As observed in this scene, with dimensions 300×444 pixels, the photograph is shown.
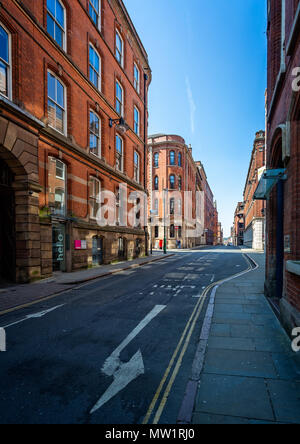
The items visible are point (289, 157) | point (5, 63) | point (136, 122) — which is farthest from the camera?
point (136, 122)

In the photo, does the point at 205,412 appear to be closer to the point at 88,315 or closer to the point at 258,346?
the point at 258,346

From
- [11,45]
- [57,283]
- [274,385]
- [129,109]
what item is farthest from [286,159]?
[129,109]

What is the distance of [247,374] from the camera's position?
3768mm

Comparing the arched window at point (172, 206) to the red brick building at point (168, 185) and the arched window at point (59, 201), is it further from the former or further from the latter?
the arched window at point (59, 201)

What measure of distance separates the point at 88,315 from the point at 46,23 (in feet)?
47.9

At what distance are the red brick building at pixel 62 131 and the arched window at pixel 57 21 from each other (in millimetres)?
55

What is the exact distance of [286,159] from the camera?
563 centimetres

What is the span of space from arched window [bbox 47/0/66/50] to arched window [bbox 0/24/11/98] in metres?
3.74

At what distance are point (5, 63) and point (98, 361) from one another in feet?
39.1

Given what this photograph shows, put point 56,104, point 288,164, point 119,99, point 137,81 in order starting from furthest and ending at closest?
point 137,81
point 119,99
point 56,104
point 288,164

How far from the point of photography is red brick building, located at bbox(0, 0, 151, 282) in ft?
34.5

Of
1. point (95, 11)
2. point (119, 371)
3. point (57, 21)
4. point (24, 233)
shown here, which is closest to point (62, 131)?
point (57, 21)
